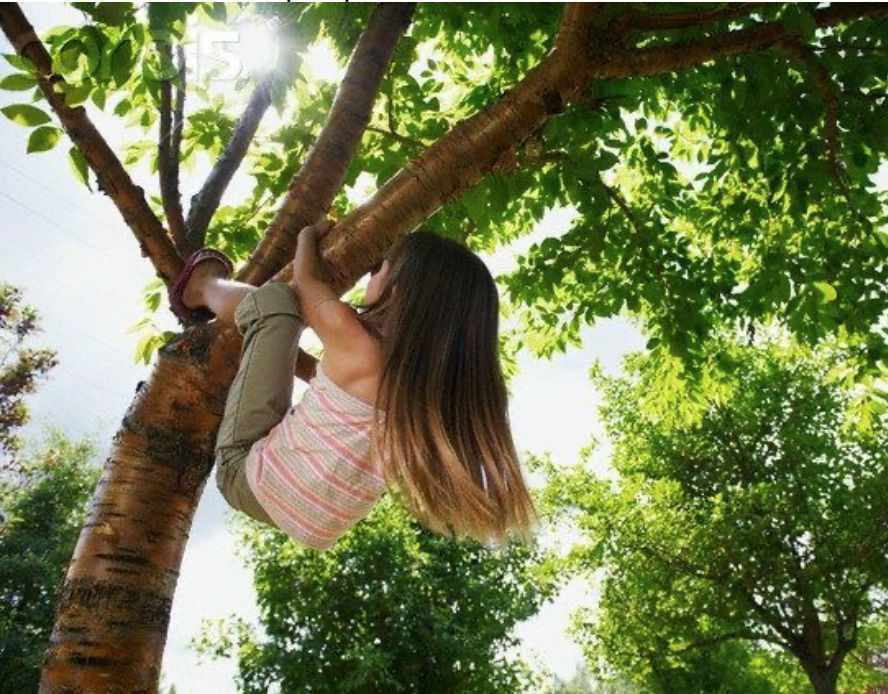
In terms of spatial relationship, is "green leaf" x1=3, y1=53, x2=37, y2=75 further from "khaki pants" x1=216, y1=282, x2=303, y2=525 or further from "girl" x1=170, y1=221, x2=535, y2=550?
"khaki pants" x1=216, y1=282, x2=303, y2=525

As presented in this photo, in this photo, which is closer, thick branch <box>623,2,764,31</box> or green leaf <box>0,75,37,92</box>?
green leaf <box>0,75,37,92</box>

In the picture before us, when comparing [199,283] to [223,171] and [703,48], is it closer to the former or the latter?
[223,171]

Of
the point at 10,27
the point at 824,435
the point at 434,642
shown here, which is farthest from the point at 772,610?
the point at 10,27

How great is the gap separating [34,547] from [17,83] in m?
28.7

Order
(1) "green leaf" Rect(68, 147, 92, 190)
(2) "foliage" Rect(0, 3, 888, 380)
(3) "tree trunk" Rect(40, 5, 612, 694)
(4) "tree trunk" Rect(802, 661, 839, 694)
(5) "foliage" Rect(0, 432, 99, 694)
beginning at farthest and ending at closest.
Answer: (5) "foliage" Rect(0, 432, 99, 694) < (4) "tree trunk" Rect(802, 661, 839, 694) < (2) "foliage" Rect(0, 3, 888, 380) < (1) "green leaf" Rect(68, 147, 92, 190) < (3) "tree trunk" Rect(40, 5, 612, 694)

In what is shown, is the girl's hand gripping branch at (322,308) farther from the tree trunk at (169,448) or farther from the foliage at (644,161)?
the foliage at (644,161)

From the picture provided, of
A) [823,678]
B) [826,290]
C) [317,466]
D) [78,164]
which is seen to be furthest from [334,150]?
[823,678]

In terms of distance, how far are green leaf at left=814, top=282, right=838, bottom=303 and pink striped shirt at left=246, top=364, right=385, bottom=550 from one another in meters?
4.27

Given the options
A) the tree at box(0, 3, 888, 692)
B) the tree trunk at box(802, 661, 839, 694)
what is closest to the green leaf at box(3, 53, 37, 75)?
the tree at box(0, 3, 888, 692)

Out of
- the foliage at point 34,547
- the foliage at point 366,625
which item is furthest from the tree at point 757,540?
the foliage at point 34,547

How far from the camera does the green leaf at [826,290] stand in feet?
16.8

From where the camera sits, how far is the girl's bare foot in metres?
2.46

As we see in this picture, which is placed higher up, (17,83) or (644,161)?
(644,161)

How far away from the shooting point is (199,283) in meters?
2.47
